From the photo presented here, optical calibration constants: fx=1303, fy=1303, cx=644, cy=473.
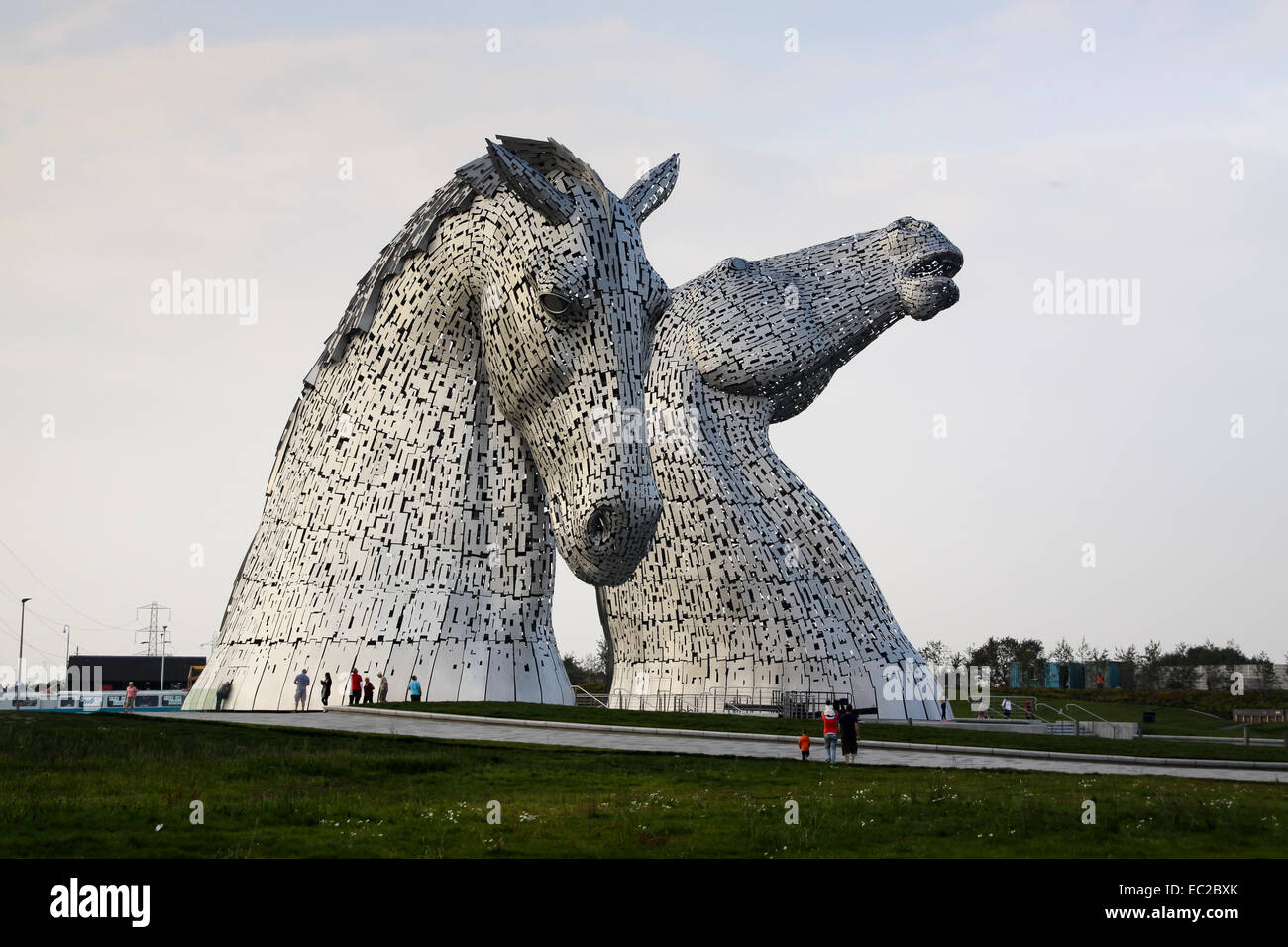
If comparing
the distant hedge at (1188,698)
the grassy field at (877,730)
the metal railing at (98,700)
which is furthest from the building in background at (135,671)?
the grassy field at (877,730)

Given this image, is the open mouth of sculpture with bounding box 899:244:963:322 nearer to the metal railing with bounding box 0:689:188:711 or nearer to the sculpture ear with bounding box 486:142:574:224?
the sculpture ear with bounding box 486:142:574:224

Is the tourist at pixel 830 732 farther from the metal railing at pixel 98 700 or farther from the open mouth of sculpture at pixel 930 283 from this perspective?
the metal railing at pixel 98 700

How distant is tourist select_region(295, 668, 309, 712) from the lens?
14820 millimetres

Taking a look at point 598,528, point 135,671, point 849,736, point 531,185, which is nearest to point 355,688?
point 598,528

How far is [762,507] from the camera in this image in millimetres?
25688

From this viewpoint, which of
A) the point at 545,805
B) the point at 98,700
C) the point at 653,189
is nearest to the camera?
the point at 545,805

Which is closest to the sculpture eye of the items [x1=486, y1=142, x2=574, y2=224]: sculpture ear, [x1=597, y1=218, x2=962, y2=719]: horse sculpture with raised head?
[x1=486, y1=142, x2=574, y2=224]: sculpture ear

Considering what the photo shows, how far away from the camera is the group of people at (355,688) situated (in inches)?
587

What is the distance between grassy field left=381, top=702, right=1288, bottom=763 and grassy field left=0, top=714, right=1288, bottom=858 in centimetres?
229

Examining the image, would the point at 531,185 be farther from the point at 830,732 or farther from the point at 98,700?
the point at 98,700

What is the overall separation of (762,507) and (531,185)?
14401 mm
